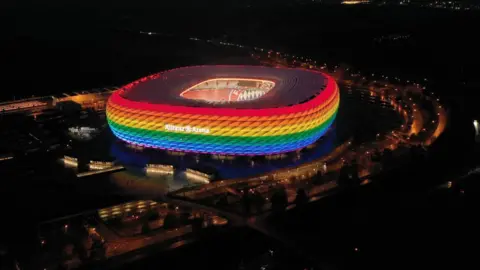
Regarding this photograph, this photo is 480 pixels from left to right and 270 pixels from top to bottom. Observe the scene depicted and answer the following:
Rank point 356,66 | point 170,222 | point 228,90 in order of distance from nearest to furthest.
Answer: point 170,222 → point 228,90 → point 356,66

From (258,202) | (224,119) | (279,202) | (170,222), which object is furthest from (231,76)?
(170,222)

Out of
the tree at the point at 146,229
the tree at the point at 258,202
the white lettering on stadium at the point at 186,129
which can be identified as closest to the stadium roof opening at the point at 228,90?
the white lettering on stadium at the point at 186,129

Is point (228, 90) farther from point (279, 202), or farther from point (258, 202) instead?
point (279, 202)

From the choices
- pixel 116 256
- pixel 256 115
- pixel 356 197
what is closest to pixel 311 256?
pixel 356 197

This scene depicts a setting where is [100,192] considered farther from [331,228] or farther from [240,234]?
[331,228]

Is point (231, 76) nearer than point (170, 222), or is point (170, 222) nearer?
point (170, 222)

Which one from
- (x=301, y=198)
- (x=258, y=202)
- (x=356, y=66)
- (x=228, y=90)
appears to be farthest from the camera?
(x=356, y=66)

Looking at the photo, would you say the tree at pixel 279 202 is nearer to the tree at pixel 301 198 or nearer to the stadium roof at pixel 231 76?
the tree at pixel 301 198
